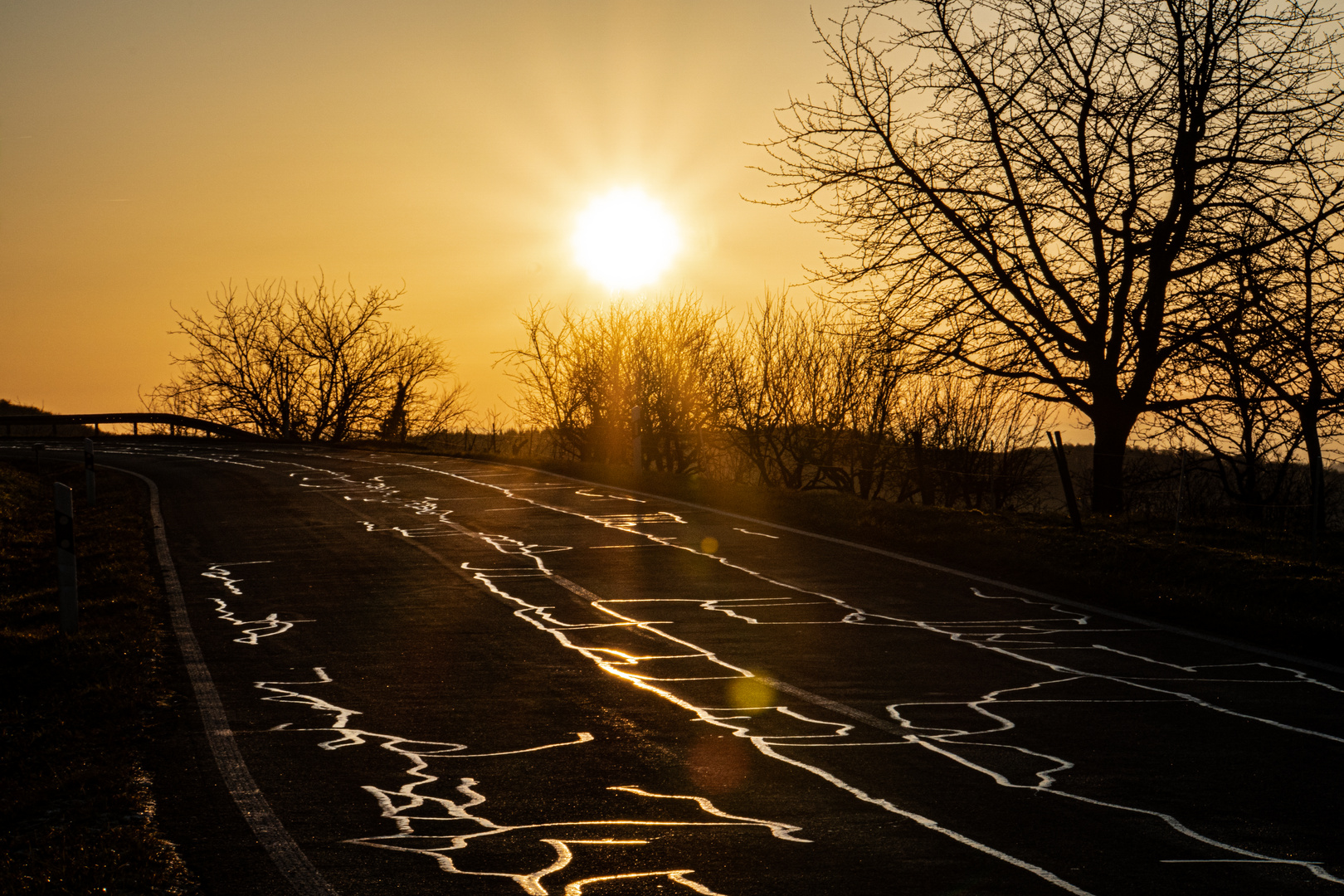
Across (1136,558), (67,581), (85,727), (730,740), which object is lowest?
(85,727)

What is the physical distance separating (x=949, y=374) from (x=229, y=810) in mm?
17076

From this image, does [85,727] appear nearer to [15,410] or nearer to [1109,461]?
[1109,461]

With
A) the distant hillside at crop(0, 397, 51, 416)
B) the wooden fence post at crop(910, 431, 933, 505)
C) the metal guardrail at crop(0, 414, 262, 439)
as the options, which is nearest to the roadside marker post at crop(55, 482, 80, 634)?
the wooden fence post at crop(910, 431, 933, 505)

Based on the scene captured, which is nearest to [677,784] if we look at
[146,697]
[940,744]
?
[940,744]

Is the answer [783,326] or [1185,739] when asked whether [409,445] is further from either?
[1185,739]

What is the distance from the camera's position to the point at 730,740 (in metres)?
7.21

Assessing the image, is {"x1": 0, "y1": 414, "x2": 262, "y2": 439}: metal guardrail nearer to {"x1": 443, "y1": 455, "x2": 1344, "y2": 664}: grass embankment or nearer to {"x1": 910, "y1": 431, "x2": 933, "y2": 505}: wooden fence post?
{"x1": 910, "y1": 431, "x2": 933, "y2": 505}: wooden fence post

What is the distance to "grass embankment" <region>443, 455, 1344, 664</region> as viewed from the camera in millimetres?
11047

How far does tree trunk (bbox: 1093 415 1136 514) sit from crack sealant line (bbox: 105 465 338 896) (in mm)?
15806

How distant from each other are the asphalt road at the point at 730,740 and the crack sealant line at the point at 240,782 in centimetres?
3

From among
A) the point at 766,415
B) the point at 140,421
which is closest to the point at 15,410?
the point at 140,421

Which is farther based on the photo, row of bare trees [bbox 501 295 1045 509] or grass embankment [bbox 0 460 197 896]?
row of bare trees [bbox 501 295 1045 509]

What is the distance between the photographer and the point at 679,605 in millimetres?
11938

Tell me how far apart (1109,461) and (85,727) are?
1848 centimetres
